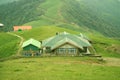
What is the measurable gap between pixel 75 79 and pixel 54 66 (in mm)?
11251

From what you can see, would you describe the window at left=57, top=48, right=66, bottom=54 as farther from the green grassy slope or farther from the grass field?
the grass field

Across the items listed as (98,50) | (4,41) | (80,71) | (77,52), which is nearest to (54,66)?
(80,71)

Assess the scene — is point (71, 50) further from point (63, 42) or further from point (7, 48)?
point (7, 48)

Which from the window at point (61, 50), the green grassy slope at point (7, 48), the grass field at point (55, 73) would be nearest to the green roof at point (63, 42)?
the window at point (61, 50)

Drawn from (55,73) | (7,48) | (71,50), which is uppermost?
(7,48)

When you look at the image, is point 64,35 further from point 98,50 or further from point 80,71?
point 80,71

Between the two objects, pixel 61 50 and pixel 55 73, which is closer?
pixel 55 73

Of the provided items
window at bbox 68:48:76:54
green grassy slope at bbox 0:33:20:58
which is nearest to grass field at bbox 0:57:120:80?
window at bbox 68:48:76:54

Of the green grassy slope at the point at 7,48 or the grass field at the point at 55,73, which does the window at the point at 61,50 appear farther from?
the grass field at the point at 55,73

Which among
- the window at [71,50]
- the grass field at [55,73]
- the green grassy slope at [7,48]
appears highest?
the green grassy slope at [7,48]

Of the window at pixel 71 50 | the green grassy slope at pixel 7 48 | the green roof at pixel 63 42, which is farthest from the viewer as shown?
the green grassy slope at pixel 7 48

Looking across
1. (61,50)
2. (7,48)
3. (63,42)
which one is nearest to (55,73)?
(63,42)

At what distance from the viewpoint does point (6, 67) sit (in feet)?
161

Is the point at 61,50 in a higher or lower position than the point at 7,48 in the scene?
lower
